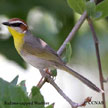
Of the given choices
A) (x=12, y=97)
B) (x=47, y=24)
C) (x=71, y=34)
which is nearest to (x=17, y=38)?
(x=47, y=24)

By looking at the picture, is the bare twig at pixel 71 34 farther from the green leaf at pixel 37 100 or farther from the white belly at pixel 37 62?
the green leaf at pixel 37 100

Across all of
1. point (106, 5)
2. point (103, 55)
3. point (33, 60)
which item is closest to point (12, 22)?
point (33, 60)

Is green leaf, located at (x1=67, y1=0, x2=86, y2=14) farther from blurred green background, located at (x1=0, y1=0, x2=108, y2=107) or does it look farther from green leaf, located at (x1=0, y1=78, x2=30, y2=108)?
blurred green background, located at (x1=0, y1=0, x2=108, y2=107)

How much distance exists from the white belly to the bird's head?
0.60 ft

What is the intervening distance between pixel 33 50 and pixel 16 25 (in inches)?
7.4

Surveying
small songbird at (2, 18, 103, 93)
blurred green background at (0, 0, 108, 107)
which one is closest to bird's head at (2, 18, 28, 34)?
small songbird at (2, 18, 103, 93)

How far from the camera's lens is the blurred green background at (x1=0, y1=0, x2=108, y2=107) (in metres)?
2.40

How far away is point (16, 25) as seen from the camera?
1.90 meters

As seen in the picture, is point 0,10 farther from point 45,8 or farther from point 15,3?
point 45,8

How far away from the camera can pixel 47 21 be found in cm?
240

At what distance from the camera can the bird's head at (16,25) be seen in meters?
1.79

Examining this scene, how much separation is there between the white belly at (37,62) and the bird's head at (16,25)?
18 cm

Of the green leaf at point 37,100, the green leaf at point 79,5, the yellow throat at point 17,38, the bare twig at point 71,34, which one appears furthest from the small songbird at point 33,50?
the green leaf at point 37,100

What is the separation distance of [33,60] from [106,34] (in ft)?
3.10
